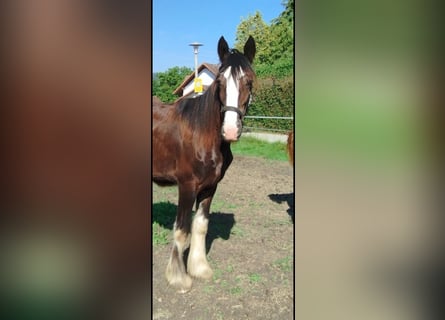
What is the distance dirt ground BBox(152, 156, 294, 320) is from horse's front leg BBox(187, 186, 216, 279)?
0.8 inches

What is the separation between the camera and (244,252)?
1.23 metres

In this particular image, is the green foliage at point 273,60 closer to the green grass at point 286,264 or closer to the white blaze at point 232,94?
the white blaze at point 232,94

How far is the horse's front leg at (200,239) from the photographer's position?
120 cm

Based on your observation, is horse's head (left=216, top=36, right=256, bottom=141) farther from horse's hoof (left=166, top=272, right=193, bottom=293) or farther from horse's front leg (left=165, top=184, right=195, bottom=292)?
horse's hoof (left=166, top=272, right=193, bottom=293)

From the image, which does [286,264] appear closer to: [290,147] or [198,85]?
[290,147]

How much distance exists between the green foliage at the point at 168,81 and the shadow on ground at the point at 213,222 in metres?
0.34

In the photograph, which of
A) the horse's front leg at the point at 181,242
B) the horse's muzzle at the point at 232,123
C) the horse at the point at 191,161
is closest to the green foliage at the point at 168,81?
the horse at the point at 191,161

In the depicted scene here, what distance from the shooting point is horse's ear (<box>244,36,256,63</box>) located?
113cm

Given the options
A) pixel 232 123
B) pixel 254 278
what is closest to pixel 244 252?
pixel 254 278

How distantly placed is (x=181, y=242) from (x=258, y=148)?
39cm
